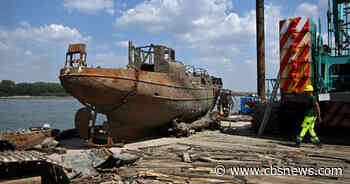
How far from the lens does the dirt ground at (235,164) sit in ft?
15.4

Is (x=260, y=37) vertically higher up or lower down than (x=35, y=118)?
higher up

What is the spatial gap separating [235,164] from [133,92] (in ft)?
13.3

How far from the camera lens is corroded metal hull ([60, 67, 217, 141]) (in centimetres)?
767

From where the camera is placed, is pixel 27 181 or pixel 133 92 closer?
pixel 27 181

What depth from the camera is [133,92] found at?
8094 millimetres

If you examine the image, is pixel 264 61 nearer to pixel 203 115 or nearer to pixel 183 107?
pixel 203 115

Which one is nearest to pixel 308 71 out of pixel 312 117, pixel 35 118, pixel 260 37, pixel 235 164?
pixel 312 117

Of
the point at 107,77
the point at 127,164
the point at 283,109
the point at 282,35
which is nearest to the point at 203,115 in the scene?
the point at 283,109

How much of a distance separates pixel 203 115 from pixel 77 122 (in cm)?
636

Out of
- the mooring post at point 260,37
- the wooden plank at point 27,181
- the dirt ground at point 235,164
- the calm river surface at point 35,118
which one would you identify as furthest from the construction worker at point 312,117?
the calm river surface at point 35,118

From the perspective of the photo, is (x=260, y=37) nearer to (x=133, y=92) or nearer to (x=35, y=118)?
(x=133, y=92)

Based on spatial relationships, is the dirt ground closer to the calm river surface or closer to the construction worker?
the construction worker

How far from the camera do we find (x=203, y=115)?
42.1 ft

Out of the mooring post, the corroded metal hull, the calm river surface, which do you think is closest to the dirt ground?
the corroded metal hull
